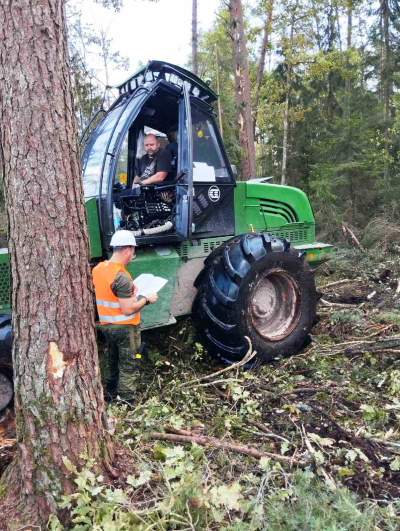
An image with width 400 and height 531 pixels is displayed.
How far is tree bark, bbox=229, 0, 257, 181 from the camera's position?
12086mm

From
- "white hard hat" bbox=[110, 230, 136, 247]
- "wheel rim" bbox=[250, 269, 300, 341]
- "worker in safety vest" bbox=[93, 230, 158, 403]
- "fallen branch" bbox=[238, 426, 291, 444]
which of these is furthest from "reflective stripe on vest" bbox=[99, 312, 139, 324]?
"wheel rim" bbox=[250, 269, 300, 341]

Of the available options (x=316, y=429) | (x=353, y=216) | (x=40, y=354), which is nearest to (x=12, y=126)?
(x=40, y=354)

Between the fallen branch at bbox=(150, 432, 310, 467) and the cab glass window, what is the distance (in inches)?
102

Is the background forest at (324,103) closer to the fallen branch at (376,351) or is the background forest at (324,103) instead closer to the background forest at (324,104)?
the background forest at (324,104)

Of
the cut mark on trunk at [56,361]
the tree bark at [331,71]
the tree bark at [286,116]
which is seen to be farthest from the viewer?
the tree bark at [331,71]

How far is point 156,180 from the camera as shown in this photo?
4.69 metres

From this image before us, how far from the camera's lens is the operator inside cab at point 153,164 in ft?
15.4

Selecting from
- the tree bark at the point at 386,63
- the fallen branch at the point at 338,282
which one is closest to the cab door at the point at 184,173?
the fallen branch at the point at 338,282

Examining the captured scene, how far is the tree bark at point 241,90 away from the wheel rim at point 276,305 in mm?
7632

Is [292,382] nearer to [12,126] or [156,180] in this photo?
[156,180]

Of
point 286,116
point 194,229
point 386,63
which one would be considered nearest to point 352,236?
point 286,116

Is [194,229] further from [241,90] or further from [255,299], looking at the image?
[241,90]

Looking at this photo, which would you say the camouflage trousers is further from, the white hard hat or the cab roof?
the cab roof

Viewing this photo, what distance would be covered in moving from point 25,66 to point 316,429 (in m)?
3.05
